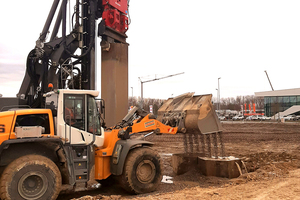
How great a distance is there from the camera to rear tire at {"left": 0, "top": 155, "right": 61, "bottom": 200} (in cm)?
560

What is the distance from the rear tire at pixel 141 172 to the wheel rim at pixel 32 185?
6.66 ft

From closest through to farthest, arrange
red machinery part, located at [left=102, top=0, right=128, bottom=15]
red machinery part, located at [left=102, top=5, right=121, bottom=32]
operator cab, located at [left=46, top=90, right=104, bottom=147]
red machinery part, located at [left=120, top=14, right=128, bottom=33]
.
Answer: operator cab, located at [left=46, top=90, right=104, bottom=147] < red machinery part, located at [left=102, top=0, right=128, bottom=15] < red machinery part, located at [left=102, top=5, right=121, bottom=32] < red machinery part, located at [left=120, top=14, right=128, bottom=33]

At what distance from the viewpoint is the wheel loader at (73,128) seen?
5922 millimetres

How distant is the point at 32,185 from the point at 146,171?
2.88 meters

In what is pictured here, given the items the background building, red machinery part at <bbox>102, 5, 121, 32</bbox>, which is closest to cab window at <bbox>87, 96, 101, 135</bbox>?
red machinery part at <bbox>102, 5, 121, 32</bbox>

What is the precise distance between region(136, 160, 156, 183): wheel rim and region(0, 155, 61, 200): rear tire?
2.12 m

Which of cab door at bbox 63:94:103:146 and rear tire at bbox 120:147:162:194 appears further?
rear tire at bbox 120:147:162:194

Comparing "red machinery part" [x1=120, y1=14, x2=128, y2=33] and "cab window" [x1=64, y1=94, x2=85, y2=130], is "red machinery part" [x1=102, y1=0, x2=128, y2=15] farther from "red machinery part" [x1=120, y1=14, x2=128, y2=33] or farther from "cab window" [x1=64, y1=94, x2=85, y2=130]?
"cab window" [x1=64, y1=94, x2=85, y2=130]

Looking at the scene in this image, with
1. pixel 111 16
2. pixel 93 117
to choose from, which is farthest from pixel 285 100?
pixel 93 117

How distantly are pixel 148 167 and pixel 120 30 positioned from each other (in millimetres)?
6667

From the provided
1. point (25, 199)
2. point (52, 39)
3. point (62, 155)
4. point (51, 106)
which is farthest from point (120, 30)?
point (25, 199)

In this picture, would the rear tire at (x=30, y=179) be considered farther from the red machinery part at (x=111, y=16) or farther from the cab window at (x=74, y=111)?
the red machinery part at (x=111, y=16)

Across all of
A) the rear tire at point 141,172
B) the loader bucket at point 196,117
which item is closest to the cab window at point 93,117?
the rear tire at point 141,172

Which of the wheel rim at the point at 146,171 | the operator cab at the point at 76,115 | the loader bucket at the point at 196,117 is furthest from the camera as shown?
the loader bucket at the point at 196,117
